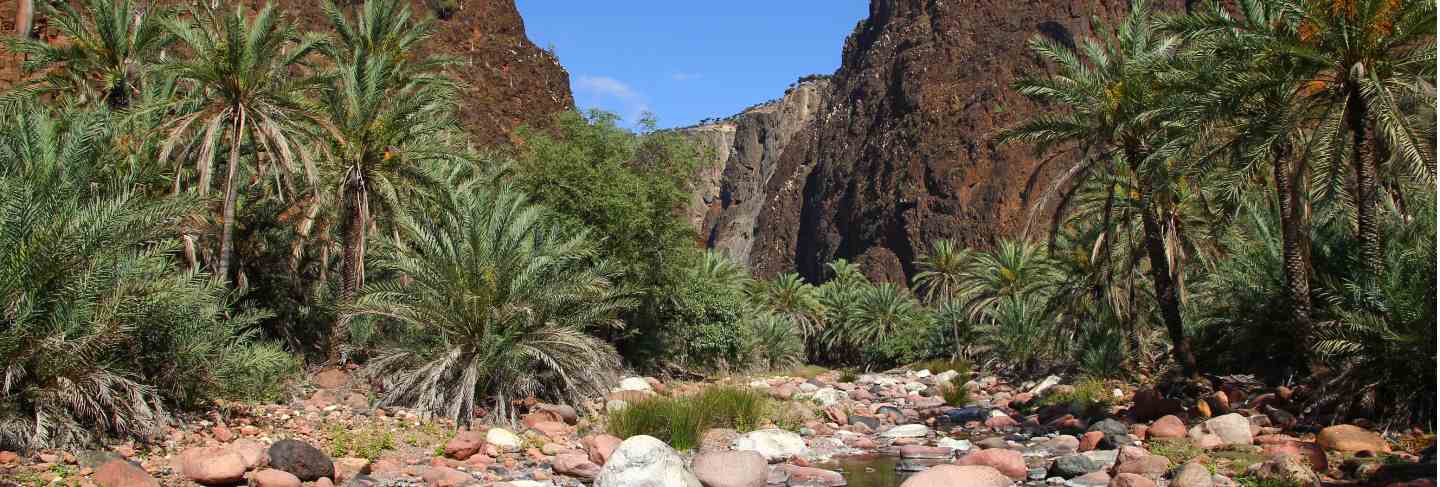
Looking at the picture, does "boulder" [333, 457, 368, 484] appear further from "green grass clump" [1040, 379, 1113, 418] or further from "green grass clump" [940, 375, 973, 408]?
"green grass clump" [940, 375, 973, 408]

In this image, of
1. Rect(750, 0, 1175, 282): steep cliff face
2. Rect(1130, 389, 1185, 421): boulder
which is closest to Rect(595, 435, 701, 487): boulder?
Rect(1130, 389, 1185, 421): boulder

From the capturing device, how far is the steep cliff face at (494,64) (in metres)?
45.3

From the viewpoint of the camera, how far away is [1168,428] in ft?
43.0

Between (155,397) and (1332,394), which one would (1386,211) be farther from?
(155,397)

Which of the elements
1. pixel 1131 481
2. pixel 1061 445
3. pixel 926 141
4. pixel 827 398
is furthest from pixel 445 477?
pixel 926 141

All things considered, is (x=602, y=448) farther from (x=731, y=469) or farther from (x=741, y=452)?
(x=731, y=469)

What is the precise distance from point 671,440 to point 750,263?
307 feet

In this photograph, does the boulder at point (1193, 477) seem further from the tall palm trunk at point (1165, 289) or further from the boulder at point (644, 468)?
the tall palm trunk at point (1165, 289)

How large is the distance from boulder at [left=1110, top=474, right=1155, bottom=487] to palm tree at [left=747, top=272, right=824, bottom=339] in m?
36.3

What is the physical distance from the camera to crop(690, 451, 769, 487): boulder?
386 inches

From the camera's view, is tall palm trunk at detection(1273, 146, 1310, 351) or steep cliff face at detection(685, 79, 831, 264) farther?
steep cliff face at detection(685, 79, 831, 264)

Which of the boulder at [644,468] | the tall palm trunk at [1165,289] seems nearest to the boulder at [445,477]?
the boulder at [644,468]

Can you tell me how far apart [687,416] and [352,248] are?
799cm

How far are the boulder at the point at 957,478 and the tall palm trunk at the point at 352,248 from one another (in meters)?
11.0
